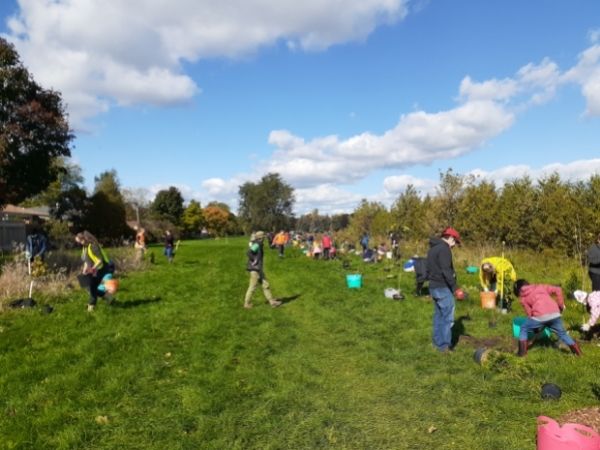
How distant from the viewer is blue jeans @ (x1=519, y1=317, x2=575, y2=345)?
7.62 m

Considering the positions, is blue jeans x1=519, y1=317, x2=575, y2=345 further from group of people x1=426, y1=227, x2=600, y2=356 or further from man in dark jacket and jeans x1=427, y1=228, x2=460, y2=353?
man in dark jacket and jeans x1=427, y1=228, x2=460, y2=353

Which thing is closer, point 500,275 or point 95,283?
point 500,275

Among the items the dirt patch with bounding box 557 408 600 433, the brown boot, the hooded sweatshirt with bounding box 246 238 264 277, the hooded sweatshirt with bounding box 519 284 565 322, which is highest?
the hooded sweatshirt with bounding box 246 238 264 277

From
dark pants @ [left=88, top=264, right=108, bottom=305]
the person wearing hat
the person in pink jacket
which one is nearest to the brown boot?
the person in pink jacket

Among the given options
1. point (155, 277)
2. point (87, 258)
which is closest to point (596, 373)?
point (87, 258)

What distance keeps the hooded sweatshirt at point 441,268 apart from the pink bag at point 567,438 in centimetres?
421

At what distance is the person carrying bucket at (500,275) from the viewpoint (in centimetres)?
1132

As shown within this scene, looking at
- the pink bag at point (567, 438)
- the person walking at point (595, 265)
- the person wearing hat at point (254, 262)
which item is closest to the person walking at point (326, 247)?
the person wearing hat at point (254, 262)

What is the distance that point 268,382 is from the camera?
7.06 meters

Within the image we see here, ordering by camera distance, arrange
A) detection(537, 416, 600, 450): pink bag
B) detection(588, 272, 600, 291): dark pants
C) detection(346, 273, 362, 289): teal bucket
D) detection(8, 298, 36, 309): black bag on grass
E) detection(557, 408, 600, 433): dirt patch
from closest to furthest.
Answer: detection(537, 416, 600, 450): pink bag → detection(557, 408, 600, 433): dirt patch → detection(588, 272, 600, 291): dark pants → detection(8, 298, 36, 309): black bag on grass → detection(346, 273, 362, 289): teal bucket

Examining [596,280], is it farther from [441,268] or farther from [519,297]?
[441,268]

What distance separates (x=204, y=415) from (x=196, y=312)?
6.88 metres

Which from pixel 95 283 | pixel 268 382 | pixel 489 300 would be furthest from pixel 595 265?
pixel 95 283

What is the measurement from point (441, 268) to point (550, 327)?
192 cm
